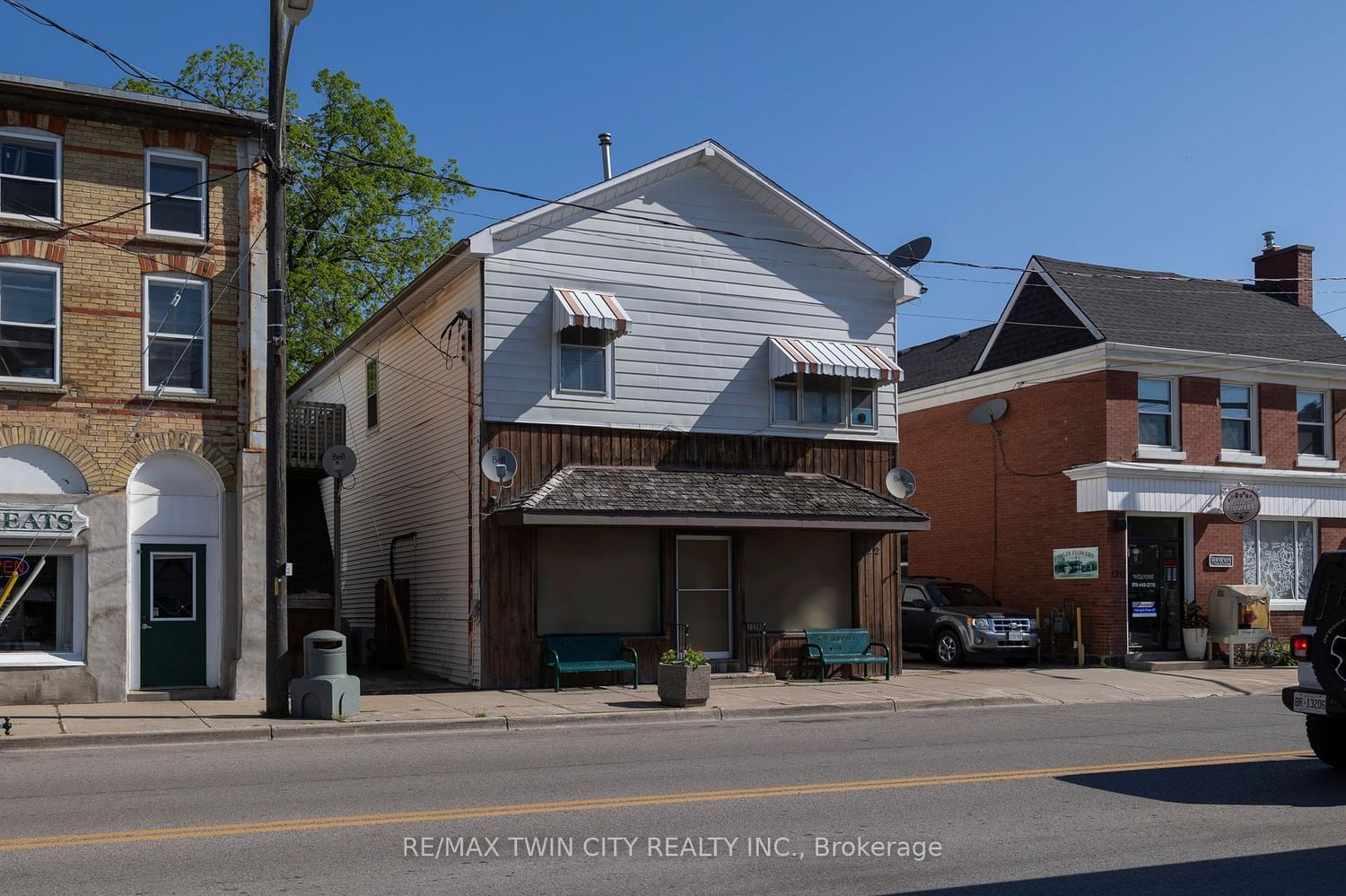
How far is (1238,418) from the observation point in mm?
25609

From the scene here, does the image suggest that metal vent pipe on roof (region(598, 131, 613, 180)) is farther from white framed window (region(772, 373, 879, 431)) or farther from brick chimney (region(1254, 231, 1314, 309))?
brick chimney (region(1254, 231, 1314, 309))

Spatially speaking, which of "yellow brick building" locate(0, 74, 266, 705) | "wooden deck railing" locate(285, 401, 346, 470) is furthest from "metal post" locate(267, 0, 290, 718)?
"wooden deck railing" locate(285, 401, 346, 470)

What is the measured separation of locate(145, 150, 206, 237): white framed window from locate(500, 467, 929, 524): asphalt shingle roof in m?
6.20

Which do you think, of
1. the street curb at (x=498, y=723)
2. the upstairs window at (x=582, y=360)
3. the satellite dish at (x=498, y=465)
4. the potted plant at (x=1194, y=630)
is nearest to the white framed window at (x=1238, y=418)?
the potted plant at (x=1194, y=630)

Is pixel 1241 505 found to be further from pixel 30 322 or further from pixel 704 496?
pixel 30 322

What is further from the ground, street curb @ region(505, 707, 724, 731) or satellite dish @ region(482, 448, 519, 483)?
satellite dish @ region(482, 448, 519, 483)

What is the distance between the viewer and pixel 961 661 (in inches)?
966

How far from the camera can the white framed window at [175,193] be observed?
60.0 ft

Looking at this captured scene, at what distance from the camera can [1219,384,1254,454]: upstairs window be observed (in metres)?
25.5

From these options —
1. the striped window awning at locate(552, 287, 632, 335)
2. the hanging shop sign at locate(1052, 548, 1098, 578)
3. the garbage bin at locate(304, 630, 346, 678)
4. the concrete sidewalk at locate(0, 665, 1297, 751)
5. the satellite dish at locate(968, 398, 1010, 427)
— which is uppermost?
the striped window awning at locate(552, 287, 632, 335)

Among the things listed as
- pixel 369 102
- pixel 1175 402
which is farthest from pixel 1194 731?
pixel 369 102

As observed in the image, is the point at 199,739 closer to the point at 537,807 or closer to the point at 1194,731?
the point at 537,807

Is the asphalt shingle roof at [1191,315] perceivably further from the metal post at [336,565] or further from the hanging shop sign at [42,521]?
the hanging shop sign at [42,521]

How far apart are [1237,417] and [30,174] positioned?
865 inches
